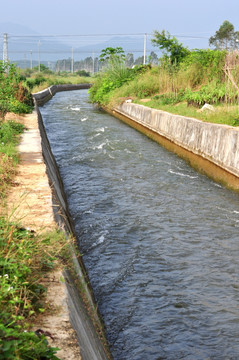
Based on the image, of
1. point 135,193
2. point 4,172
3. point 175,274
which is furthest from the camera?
point 135,193

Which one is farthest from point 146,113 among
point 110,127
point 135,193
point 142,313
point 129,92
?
point 142,313

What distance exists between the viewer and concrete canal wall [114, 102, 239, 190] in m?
11.1

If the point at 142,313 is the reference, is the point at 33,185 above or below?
above

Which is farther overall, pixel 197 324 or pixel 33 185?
pixel 33 185

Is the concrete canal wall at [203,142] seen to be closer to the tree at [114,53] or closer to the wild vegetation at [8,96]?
the wild vegetation at [8,96]

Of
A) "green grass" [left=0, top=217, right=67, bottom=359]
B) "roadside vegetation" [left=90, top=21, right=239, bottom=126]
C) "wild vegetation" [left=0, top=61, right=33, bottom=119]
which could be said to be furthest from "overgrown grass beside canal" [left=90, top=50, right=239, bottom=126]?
"green grass" [left=0, top=217, right=67, bottom=359]

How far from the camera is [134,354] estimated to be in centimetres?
457

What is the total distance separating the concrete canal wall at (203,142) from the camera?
436 inches

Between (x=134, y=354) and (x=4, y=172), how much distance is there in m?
3.53

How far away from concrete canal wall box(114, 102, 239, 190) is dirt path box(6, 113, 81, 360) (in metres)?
4.09

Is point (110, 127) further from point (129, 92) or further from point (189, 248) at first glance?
point (189, 248)

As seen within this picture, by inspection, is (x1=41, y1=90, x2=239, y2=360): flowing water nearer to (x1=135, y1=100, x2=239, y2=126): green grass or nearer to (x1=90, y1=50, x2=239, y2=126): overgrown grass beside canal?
(x1=135, y1=100, x2=239, y2=126): green grass

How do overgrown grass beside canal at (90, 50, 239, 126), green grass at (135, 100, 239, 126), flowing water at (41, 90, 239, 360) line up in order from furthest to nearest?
overgrown grass beside canal at (90, 50, 239, 126)
green grass at (135, 100, 239, 126)
flowing water at (41, 90, 239, 360)

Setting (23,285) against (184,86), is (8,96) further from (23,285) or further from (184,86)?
(23,285)
